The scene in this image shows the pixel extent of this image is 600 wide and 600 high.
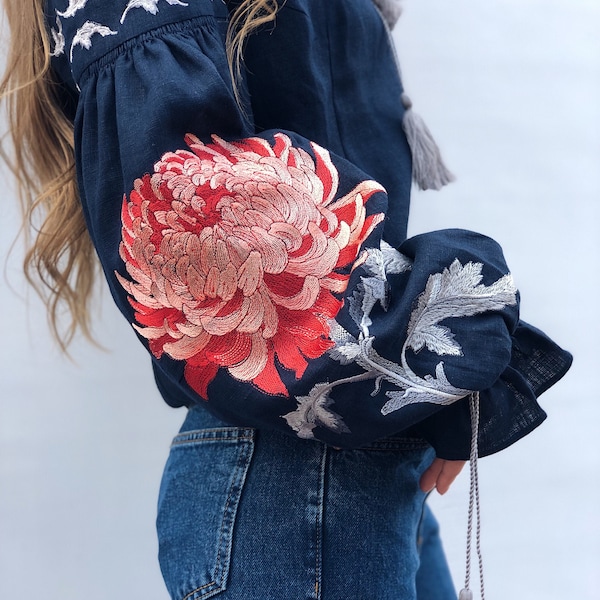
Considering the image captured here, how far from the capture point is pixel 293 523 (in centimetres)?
56

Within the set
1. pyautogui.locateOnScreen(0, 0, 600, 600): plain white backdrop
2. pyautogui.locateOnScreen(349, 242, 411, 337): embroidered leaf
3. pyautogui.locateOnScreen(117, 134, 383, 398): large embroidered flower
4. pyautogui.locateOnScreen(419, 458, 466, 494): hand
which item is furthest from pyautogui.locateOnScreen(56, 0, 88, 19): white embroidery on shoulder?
pyautogui.locateOnScreen(0, 0, 600, 600): plain white backdrop

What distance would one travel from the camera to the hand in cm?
63

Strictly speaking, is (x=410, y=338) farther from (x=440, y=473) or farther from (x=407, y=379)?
(x=440, y=473)

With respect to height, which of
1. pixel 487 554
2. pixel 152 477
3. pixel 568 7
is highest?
pixel 568 7

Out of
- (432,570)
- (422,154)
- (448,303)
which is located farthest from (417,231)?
(448,303)

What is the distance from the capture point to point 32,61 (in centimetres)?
62

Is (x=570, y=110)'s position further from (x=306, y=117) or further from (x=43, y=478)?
(x=43, y=478)

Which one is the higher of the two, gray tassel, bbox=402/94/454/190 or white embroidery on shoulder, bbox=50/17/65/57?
white embroidery on shoulder, bbox=50/17/65/57

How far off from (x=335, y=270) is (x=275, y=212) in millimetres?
67

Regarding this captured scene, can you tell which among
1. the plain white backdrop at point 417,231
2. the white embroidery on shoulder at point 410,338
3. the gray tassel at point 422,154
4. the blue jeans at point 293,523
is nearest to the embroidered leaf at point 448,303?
the white embroidery on shoulder at point 410,338

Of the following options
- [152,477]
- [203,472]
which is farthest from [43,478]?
[203,472]

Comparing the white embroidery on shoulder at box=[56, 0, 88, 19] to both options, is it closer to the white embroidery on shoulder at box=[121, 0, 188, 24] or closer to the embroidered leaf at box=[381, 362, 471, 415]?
the white embroidery on shoulder at box=[121, 0, 188, 24]

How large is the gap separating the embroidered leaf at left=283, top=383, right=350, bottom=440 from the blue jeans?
0.06m

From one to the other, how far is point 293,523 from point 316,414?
→ 0.11 meters
